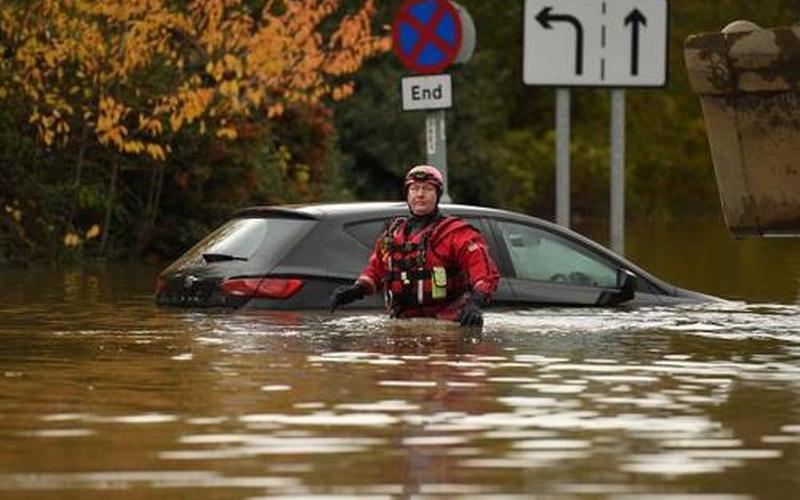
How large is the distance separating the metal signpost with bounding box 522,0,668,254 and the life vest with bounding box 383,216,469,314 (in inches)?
158

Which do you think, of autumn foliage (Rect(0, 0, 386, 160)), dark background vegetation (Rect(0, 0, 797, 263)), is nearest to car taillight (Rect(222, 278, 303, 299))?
autumn foliage (Rect(0, 0, 386, 160))

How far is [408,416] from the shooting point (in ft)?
41.2

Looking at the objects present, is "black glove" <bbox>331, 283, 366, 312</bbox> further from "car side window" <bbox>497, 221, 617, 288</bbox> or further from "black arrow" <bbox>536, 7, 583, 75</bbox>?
"black arrow" <bbox>536, 7, 583, 75</bbox>

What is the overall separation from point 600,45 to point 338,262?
3.63 meters

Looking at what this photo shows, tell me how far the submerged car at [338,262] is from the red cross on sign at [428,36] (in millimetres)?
3497

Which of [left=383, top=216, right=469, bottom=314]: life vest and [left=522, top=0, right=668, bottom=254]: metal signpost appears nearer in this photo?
[left=383, top=216, right=469, bottom=314]: life vest

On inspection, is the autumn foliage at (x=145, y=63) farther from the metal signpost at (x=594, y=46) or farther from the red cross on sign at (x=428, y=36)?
the metal signpost at (x=594, y=46)

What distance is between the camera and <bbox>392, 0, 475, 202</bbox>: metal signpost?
23.1 m

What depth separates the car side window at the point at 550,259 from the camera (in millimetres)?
19766

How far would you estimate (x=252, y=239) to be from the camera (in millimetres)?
19188

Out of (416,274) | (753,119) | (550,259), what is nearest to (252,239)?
(416,274)

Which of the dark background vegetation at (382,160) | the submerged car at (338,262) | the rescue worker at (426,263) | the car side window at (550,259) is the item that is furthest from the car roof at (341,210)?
the dark background vegetation at (382,160)

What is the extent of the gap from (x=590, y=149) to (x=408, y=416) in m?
79.5

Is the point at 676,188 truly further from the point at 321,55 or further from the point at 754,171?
the point at 754,171
